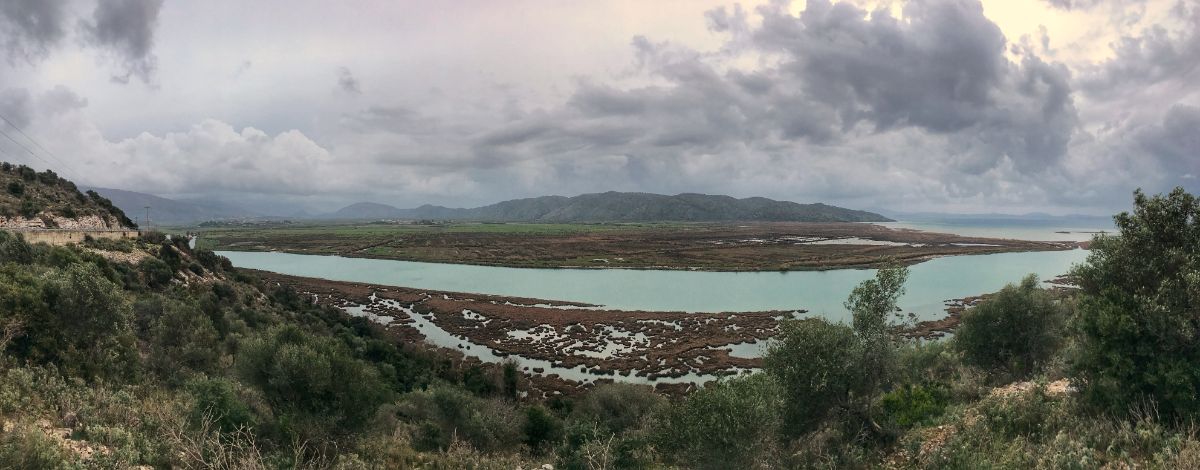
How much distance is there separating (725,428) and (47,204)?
55475 millimetres

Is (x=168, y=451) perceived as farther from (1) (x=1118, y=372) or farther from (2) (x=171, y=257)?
(2) (x=171, y=257)

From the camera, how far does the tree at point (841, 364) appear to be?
1608 cm

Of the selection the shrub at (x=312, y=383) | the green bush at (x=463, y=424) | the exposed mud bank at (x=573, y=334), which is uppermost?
the shrub at (x=312, y=383)

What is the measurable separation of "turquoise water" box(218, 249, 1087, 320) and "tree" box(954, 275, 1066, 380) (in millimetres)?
26525

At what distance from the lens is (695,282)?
74.4m

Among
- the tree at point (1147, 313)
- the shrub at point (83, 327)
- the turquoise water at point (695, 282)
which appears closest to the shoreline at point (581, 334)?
the turquoise water at point (695, 282)

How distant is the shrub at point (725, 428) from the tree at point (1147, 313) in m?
8.17

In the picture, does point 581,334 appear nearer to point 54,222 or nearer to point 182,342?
point 182,342

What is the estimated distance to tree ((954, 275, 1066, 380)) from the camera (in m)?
21.1

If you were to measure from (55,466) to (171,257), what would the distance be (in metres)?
40.8

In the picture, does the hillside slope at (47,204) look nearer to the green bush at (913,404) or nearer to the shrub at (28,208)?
the shrub at (28,208)

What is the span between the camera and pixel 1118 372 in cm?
1145

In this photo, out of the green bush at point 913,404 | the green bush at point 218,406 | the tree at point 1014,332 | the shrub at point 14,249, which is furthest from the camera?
the shrub at point 14,249

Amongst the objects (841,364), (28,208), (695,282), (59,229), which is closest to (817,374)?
(841,364)
